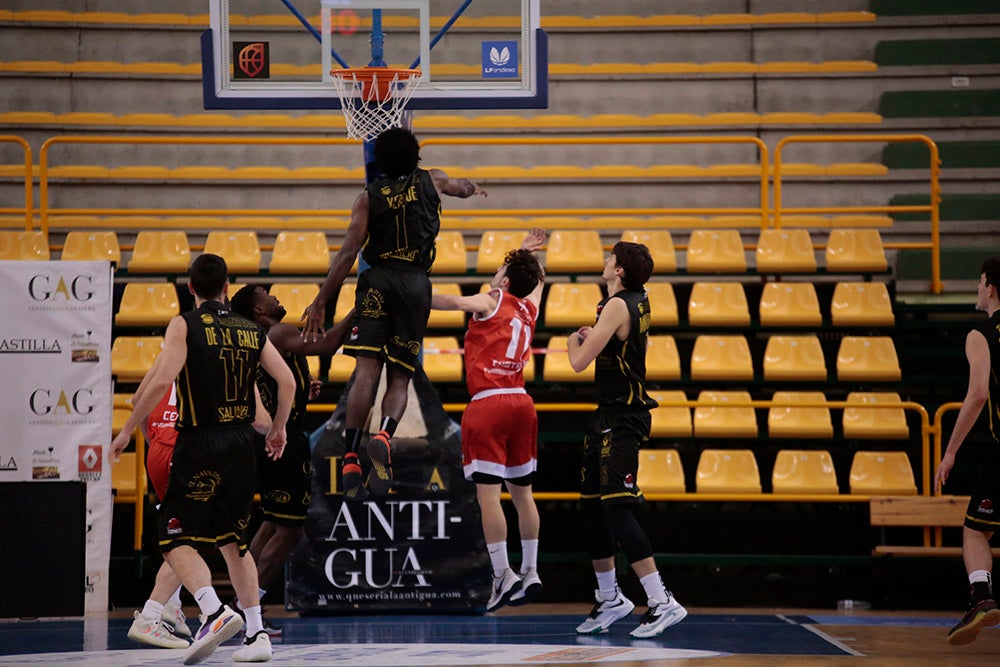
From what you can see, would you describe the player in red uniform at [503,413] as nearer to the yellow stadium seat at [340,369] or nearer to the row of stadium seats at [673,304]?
the yellow stadium seat at [340,369]

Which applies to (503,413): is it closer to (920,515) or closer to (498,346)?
(498,346)

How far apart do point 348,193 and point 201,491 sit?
8363mm

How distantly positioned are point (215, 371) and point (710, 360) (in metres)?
5.48

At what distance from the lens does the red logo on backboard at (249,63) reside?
8367 mm

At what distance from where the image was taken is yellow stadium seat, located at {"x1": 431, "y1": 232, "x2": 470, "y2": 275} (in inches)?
459

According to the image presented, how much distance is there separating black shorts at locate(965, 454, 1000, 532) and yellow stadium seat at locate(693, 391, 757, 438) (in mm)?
2981

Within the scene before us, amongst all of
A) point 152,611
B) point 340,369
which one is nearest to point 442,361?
point 340,369

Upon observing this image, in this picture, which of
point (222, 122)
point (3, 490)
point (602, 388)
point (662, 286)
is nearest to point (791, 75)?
point (662, 286)

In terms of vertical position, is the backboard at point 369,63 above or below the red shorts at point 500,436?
above

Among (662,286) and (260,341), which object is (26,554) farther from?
(662,286)

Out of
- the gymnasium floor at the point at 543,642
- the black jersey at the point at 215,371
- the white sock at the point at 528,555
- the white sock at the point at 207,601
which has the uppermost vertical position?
Answer: the black jersey at the point at 215,371

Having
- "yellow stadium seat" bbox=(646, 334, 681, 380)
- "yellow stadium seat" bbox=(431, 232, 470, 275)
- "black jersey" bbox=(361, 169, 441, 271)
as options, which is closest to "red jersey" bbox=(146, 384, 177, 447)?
"black jersey" bbox=(361, 169, 441, 271)

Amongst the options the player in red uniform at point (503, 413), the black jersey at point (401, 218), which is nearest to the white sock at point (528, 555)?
the player in red uniform at point (503, 413)

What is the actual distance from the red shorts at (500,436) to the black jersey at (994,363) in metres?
2.78
